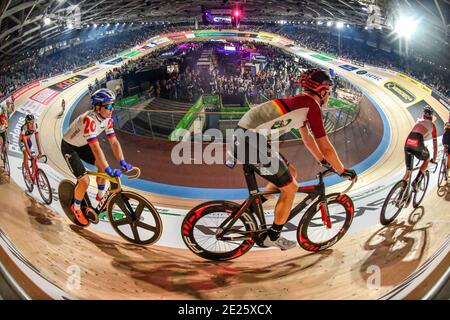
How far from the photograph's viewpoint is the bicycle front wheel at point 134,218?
2.20m

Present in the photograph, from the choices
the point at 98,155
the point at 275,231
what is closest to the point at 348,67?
the point at 275,231

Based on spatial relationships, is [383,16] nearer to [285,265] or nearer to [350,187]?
[350,187]

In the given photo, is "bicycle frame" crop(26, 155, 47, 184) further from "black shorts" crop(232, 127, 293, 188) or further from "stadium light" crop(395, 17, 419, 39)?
"stadium light" crop(395, 17, 419, 39)

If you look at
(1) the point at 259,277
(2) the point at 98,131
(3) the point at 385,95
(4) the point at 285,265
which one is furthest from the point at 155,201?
(3) the point at 385,95

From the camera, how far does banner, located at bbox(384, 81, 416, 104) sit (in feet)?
7.64

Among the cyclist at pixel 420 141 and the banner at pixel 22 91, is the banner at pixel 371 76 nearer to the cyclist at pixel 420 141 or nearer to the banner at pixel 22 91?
the cyclist at pixel 420 141

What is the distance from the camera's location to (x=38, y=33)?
244 cm

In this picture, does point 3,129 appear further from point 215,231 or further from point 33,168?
point 215,231

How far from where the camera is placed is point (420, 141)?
2211 millimetres

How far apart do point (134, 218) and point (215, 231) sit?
69 cm

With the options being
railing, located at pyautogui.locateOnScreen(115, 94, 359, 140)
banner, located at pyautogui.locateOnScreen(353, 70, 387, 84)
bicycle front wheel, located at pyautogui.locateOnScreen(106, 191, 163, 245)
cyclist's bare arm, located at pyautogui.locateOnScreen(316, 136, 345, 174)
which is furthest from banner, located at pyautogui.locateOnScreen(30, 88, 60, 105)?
banner, located at pyautogui.locateOnScreen(353, 70, 387, 84)

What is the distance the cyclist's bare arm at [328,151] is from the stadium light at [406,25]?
39.7 inches

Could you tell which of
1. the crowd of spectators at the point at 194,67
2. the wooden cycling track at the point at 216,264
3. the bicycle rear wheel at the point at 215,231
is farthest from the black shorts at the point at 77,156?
the bicycle rear wheel at the point at 215,231

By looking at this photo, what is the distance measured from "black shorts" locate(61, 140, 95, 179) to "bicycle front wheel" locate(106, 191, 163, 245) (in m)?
0.34
